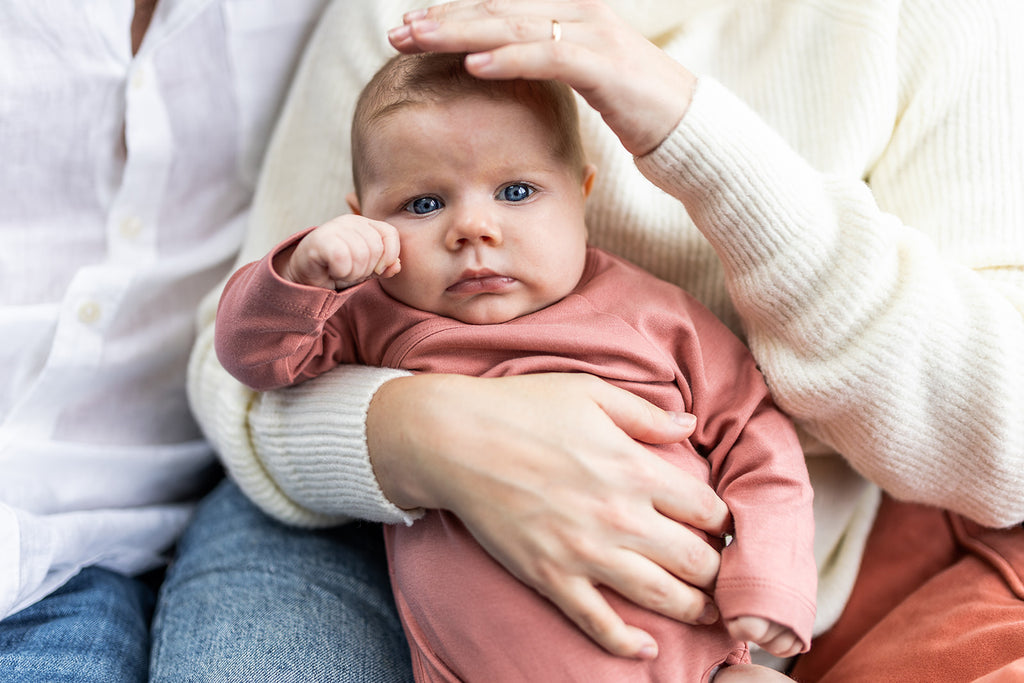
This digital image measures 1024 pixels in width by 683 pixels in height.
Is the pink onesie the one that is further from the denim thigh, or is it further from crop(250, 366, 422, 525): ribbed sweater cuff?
the denim thigh

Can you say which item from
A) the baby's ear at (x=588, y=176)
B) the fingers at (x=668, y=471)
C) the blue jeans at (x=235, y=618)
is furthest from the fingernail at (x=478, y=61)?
the blue jeans at (x=235, y=618)

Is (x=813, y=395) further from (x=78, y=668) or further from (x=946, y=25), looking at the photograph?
(x=78, y=668)

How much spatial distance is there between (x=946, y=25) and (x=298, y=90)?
3.20 feet

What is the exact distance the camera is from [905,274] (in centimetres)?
97

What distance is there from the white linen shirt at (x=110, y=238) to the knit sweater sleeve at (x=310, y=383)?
121mm

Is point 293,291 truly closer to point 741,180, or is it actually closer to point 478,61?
point 478,61

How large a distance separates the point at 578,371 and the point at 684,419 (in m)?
0.15

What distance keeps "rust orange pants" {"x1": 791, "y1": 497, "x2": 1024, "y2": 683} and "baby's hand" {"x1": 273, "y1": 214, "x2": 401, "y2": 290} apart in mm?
820

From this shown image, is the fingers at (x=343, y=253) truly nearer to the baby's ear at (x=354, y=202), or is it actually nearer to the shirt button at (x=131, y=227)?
the baby's ear at (x=354, y=202)

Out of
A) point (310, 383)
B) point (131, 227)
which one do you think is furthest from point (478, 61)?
point (131, 227)

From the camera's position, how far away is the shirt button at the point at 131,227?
1.33 metres

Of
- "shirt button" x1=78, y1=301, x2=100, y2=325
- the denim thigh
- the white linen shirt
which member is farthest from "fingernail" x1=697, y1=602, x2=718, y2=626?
"shirt button" x1=78, y1=301, x2=100, y2=325

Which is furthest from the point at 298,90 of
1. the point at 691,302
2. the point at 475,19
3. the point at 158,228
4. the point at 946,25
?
the point at 946,25

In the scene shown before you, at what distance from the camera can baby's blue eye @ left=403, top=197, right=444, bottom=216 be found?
3.32 ft
